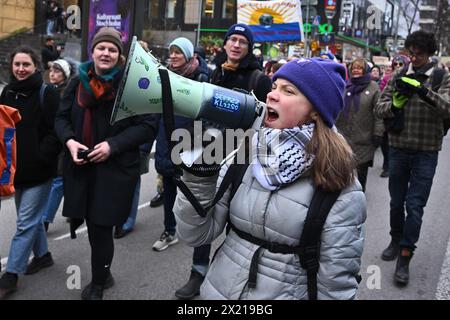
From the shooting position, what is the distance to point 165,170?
4.08 metres

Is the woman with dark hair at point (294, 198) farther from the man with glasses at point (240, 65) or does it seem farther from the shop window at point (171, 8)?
the shop window at point (171, 8)

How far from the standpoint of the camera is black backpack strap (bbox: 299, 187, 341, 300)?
1772 millimetres

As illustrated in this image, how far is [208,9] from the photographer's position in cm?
4894

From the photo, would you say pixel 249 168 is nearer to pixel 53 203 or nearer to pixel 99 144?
pixel 99 144

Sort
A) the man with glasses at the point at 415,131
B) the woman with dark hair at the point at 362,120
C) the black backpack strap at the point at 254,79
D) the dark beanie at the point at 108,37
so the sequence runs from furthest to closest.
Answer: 1. the woman with dark hair at the point at 362,120
2. the man with glasses at the point at 415,131
3. the black backpack strap at the point at 254,79
4. the dark beanie at the point at 108,37

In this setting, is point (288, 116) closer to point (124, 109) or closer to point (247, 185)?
point (247, 185)

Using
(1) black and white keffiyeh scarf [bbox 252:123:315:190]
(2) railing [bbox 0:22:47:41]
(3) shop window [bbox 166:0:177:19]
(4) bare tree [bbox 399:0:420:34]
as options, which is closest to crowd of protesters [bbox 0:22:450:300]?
(1) black and white keffiyeh scarf [bbox 252:123:315:190]

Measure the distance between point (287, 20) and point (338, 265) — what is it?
8.02 metres

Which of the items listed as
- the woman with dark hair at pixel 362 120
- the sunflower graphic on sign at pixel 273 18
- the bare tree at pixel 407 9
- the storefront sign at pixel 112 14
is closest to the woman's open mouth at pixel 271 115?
the woman with dark hair at pixel 362 120

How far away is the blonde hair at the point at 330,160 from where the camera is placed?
1.77 m

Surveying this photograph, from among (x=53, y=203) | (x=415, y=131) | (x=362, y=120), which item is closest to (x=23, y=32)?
(x=53, y=203)

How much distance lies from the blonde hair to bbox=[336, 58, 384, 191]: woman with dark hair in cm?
371

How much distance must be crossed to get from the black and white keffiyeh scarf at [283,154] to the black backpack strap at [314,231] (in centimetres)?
12

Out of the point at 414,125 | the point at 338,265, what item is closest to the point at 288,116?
the point at 338,265
